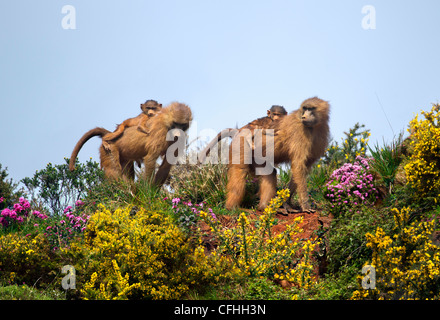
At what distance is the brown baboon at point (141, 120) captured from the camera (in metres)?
12.5

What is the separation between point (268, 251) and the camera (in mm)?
8180

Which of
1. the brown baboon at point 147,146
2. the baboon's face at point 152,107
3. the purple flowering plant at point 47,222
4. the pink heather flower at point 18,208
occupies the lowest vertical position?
the purple flowering plant at point 47,222

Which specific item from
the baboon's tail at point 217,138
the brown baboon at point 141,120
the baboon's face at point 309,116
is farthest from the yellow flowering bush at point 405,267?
the brown baboon at point 141,120

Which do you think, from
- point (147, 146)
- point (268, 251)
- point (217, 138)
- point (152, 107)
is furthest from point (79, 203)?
point (268, 251)

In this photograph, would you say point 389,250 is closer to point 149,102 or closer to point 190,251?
point 190,251

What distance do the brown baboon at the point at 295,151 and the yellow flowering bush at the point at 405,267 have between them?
3.54 m

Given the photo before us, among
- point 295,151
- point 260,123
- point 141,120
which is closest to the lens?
point 295,151

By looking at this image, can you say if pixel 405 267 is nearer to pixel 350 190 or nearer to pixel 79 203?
pixel 350 190

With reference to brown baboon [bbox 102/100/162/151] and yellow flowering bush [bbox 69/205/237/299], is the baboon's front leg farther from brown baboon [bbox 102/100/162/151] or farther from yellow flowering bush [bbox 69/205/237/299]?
yellow flowering bush [bbox 69/205/237/299]

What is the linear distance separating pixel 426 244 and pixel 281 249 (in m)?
2.27

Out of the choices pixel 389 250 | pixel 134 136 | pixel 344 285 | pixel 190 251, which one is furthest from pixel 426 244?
pixel 134 136

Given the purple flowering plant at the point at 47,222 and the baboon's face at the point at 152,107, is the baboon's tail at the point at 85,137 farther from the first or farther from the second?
the purple flowering plant at the point at 47,222

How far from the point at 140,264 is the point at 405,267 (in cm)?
363

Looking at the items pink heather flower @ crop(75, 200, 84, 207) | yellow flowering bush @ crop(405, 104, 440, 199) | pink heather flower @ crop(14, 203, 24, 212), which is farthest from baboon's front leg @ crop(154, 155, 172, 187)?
yellow flowering bush @ crop(405, 104, 440, 199)
